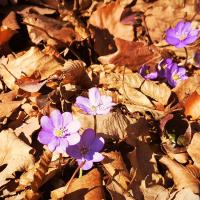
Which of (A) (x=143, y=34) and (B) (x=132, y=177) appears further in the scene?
(A) (x=143, y=34)

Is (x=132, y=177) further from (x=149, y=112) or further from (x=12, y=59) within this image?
(x=12, y=59)

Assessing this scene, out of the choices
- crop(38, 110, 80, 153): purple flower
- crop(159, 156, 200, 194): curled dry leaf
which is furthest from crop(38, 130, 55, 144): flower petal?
crop(159, 156, 200, 194): curled dry leaf

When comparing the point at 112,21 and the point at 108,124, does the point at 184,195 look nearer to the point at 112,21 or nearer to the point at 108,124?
the point at 108,124

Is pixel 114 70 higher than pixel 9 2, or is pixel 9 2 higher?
pixel 9 2

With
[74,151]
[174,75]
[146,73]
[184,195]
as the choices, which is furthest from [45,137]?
[174,75]

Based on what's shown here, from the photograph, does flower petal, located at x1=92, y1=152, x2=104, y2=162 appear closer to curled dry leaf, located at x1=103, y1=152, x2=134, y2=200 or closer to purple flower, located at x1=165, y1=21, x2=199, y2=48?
curled dry leaf, located at x1=103, y1=152, x2=134, y2=200

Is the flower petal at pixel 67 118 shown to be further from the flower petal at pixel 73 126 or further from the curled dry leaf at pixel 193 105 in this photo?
the curled dry leaf at pixel 193 105

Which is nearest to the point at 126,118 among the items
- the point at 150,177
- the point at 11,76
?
the point at 150,177
